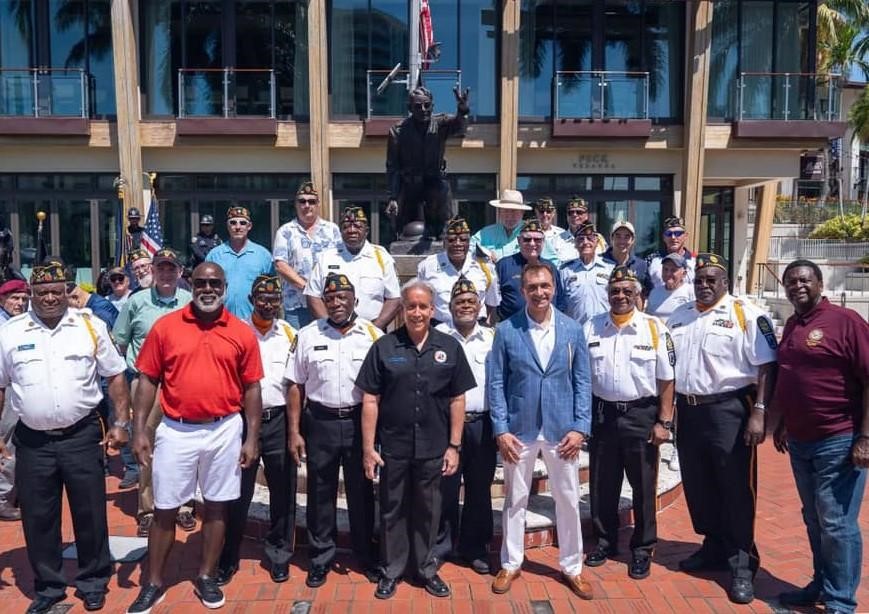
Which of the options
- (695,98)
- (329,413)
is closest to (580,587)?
(329,413)

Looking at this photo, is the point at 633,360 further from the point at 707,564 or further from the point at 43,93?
the point at 43,93

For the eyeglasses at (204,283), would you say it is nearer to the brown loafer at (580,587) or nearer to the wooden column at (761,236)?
the brown loafer at (580,587)

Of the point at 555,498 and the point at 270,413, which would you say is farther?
the point at 270,413

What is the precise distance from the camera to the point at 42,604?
416cm

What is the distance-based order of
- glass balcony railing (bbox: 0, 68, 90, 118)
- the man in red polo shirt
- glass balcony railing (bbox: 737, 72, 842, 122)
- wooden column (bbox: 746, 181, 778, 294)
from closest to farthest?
the man in red polo shirt → glass balcony railing (bbox: 0, 68, 90, 118) → glass balcony railing (bbox: 737, 72, 842, 122) → wooden column (bbox: 746, 181, 778, 294)

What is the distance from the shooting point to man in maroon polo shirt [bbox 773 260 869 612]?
3.87 m

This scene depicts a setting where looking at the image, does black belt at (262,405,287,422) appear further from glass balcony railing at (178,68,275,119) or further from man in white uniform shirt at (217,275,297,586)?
glass balcony railing at (178,68,275,119)

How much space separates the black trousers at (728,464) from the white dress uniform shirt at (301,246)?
129 inches

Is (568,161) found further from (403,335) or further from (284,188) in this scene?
(403,335)

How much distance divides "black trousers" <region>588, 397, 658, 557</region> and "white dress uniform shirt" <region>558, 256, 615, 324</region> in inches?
56.9

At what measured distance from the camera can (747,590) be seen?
4.24 meters

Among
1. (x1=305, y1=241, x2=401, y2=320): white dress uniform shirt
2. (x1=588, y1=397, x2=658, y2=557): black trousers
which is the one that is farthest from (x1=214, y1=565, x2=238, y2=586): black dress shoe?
(x1=588, y1=397, x2=658, y2=557): black trousers

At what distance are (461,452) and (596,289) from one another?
212 centimetres

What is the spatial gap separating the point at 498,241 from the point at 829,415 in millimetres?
3244
